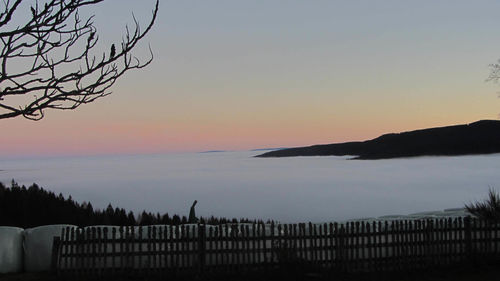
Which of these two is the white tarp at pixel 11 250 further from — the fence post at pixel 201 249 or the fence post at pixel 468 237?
the fence post at pixel 468 237

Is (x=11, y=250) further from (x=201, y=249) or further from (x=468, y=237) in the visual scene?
(x=468, y=237)

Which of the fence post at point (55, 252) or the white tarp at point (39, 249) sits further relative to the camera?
the white tarp at point (39, 249)

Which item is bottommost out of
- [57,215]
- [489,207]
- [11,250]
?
[11,250]

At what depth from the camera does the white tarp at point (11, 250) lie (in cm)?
866

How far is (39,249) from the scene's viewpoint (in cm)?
877

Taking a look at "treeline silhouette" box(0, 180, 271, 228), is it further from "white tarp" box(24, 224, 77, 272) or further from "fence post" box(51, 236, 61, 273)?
"fence post" box(51, 236, 61, 273)

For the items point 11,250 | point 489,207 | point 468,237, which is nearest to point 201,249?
point 11,250

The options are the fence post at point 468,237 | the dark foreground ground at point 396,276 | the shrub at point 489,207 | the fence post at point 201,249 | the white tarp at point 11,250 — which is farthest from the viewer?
the shrub at point 489,207

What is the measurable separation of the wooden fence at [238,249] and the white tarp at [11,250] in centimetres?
95

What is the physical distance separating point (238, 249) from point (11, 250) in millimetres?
4052

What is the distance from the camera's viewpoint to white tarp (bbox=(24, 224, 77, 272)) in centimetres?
877

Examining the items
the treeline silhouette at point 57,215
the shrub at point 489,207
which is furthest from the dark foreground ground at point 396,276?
the treeline silhouette at point 57,215

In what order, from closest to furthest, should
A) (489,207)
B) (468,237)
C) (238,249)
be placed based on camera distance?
(238,249) < (468,237) < (489,207)

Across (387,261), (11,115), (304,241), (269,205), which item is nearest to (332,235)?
(304,241)
